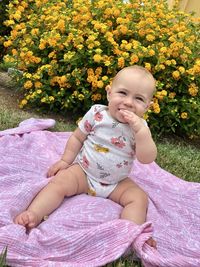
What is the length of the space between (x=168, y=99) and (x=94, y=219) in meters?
2.45

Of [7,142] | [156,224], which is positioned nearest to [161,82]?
[7,142]

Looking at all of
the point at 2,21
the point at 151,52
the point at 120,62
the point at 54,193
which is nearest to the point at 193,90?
the point at 151,52

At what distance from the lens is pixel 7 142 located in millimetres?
3617

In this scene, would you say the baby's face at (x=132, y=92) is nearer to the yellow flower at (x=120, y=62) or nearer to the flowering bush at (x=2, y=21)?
the yellow flower at (x=120, y=62)

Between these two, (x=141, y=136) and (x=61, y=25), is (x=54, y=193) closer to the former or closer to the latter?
(x=141, y=136)

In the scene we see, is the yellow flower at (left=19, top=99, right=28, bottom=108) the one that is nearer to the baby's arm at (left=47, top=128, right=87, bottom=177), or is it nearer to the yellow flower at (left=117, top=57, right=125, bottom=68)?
the yellow flower at (left=117, top=57, right=125, bottom=68)

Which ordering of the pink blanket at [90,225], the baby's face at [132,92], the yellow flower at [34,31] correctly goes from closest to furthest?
the pink blanket at [90,225] → the baby's face at [132,92] → the yellow flower at [34,31]

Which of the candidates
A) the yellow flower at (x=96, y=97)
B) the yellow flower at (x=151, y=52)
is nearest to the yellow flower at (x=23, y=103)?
the yellow flower at (x=96, y=97)

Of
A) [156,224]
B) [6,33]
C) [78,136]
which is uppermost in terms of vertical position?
[78,136]

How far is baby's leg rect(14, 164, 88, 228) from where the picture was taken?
243cm

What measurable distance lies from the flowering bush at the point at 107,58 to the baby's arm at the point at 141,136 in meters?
1.85

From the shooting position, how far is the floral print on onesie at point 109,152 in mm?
2822

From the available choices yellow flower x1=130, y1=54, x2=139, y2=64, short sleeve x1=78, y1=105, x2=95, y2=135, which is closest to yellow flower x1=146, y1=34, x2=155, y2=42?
yellow flower x1=130, y1=54, x2=139, y2=64

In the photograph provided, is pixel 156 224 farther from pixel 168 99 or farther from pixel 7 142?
pixel 168 99
